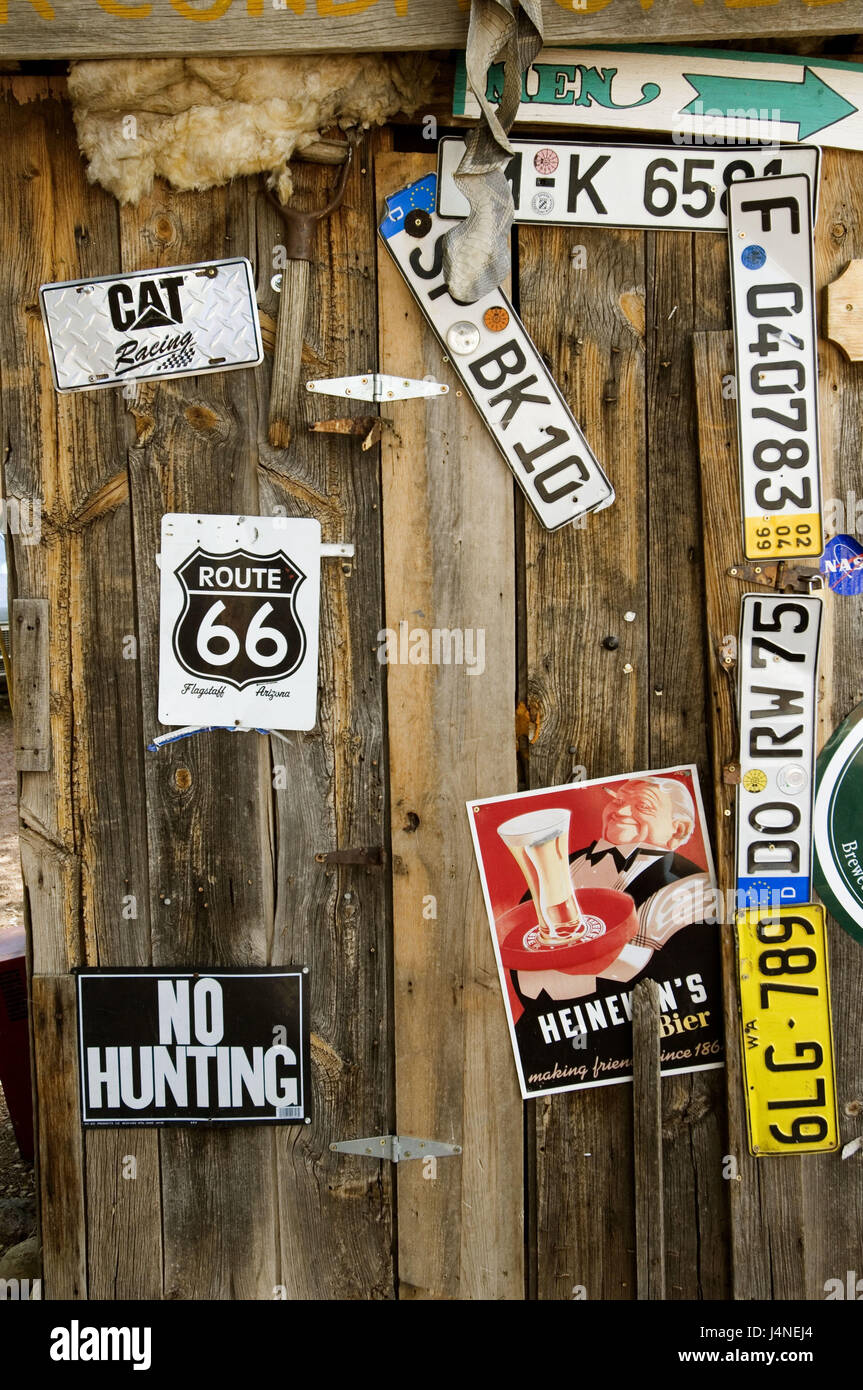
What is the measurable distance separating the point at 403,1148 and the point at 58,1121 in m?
0.81

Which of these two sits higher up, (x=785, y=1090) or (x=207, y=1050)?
(x=207, y=1050)

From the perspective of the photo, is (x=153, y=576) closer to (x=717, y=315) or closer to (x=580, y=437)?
(x=580, y=437)

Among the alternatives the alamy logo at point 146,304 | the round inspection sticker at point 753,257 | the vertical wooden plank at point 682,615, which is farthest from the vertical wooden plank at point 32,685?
the round inspection sticker at point 753,257

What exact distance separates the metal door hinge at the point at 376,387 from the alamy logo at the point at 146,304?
337 millimetres

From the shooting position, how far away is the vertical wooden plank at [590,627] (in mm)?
2000

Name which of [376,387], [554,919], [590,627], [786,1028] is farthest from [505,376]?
[786,1028]

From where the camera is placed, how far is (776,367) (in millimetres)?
1986

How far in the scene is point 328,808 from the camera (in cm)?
207

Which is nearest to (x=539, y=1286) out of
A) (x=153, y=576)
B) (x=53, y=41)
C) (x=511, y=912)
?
(x=511, y=912)

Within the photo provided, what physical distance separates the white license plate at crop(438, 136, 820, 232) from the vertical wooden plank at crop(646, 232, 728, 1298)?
0.26ft

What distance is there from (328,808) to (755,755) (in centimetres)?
98

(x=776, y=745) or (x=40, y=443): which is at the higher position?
(x=40, y=443)

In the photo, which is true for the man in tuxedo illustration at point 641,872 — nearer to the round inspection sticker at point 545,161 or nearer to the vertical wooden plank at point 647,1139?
the vertical wooden plank at point 647,1139

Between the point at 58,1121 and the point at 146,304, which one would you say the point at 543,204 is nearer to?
the point at 146,304
